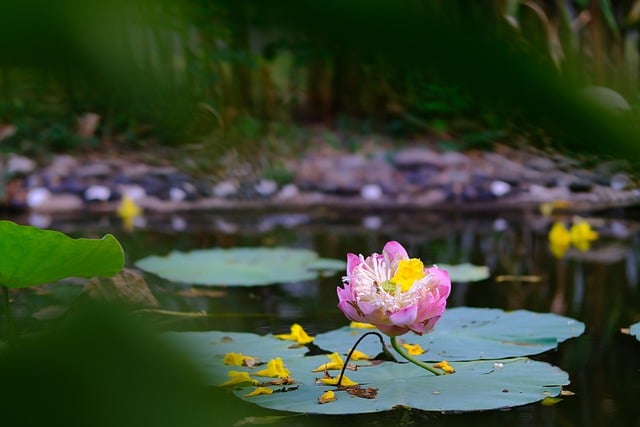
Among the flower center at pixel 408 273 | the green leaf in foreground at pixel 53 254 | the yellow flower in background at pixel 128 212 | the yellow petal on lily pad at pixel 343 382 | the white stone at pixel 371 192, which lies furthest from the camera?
the white stone at pixel 371 192

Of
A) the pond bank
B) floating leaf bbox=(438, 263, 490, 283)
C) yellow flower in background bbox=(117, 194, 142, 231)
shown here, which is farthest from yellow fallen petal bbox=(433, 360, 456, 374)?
the pond bank

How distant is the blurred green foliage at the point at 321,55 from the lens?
14 cm

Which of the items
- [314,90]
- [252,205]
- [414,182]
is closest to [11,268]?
[314,90]

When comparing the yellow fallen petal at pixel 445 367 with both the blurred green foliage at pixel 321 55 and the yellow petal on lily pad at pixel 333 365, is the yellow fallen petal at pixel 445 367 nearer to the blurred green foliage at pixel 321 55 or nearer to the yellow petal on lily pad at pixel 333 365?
the yellow petal on lily pad at pixel 333 365

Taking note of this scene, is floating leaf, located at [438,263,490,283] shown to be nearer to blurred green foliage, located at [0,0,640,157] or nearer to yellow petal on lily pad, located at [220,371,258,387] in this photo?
yellow petal on lily pad, located at [220,371,258,387]

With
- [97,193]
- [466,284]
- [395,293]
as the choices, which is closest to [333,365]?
[395,293]

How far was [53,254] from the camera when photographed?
24.1 inches

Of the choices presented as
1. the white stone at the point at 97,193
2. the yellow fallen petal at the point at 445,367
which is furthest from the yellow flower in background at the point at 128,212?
the yellow fallen petal at the point at 445,367

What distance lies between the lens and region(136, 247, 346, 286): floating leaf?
1.68m

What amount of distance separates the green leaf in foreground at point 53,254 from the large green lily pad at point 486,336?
0.50 m

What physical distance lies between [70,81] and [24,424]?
8cm

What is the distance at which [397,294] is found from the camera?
0.74m

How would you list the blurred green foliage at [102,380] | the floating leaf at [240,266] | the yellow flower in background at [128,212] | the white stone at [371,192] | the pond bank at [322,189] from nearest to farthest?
the blurred green foliage at [102,380]
the floating leaf at [240,266]
the yellow flower in background at [128,212]
the pond bank at [322,189]
the white stone at [371,192]

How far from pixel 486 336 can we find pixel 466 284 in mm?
638
